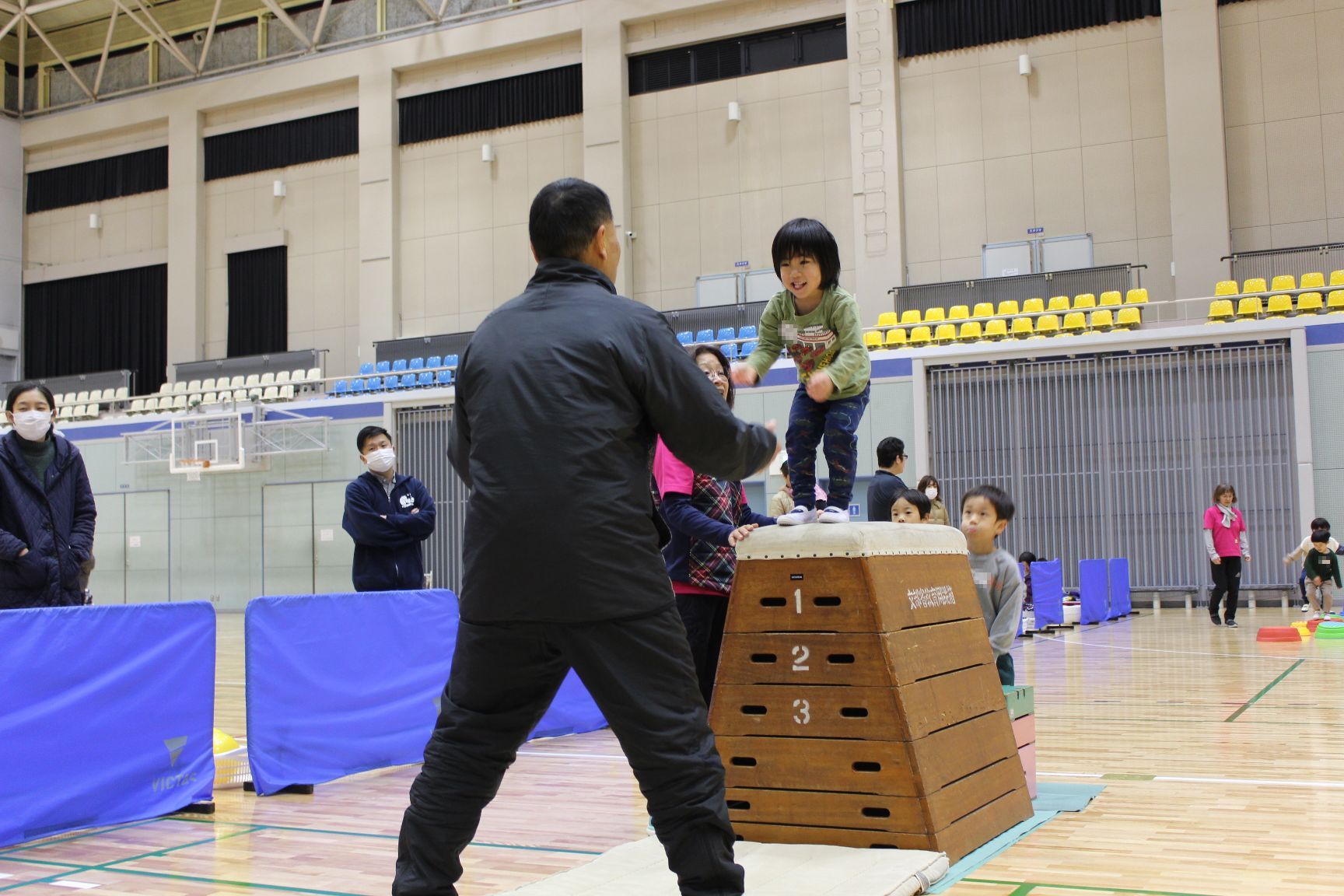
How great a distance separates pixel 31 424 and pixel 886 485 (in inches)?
158

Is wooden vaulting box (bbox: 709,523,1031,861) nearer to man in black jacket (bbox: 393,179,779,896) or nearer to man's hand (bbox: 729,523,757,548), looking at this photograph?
man's hand (bbox: 729,523,757,548)

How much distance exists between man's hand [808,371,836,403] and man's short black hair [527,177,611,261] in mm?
1492

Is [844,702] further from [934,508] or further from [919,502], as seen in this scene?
[934,508]

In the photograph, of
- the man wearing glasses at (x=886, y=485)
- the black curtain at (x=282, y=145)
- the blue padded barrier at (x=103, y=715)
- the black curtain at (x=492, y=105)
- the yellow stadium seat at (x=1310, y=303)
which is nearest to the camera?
the blue padded barrier at (x=103, y=715)

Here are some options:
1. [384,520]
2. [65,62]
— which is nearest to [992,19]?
[384,520]

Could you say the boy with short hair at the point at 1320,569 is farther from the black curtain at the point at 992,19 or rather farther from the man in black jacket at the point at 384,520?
the man in black jacket at the point at 384,520

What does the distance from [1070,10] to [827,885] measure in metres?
20.2

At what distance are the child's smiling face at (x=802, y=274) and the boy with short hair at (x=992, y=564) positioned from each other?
1.30 metres

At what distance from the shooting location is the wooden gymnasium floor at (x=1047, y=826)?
3.57m

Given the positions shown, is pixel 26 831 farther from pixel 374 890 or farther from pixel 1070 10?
pixel 1070 10

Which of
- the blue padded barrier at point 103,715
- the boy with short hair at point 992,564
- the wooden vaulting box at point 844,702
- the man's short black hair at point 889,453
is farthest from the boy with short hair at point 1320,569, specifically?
the blue padded barrier at point 103,715

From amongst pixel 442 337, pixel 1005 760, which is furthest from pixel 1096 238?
pixel 1005 760

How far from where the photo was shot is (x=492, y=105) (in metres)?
24.5

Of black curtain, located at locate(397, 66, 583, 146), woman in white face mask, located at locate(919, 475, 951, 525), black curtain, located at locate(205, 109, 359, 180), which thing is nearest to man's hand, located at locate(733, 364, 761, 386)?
woman in white face mask, located at locate(919, 475, 951, 525)
